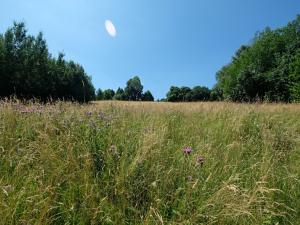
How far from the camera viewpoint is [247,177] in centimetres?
322

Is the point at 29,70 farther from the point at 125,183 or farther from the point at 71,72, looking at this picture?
the point at 125,183

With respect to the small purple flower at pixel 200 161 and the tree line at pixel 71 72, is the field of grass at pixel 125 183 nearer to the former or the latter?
the small purple flower at pixel 200 161

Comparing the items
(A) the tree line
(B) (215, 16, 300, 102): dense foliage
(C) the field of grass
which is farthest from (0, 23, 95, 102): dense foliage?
(C) the field of grass

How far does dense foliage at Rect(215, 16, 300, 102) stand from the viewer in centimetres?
3525

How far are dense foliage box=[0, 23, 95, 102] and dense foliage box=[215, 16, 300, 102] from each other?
20.7 m

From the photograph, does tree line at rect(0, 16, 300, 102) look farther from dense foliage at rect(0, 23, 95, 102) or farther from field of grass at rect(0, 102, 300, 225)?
field of grass at rect(0, 102, 300, 225)

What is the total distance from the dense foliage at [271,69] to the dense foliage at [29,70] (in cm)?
2070

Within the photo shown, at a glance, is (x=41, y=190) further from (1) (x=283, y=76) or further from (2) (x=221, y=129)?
(1) (x=283, y=76)

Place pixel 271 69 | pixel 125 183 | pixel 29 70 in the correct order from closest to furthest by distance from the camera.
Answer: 1. pixel 125 183
2. pixel 29 70
3. pixel 271 69

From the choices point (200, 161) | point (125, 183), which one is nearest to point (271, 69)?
point (200, 161)

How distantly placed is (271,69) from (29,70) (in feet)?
104

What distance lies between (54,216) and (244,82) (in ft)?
127

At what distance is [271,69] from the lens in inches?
1678

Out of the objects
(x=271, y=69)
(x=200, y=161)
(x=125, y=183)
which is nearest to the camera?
(x=125, y=183)
